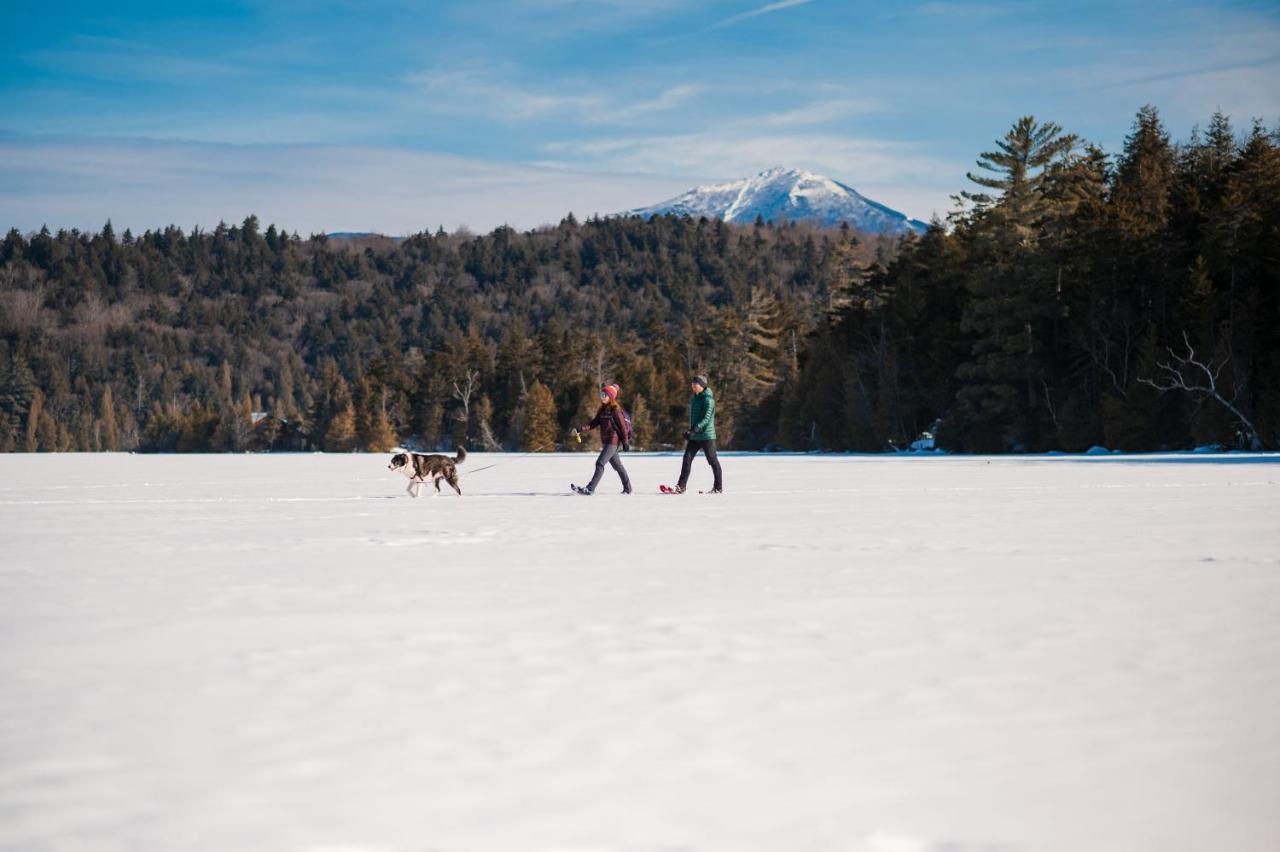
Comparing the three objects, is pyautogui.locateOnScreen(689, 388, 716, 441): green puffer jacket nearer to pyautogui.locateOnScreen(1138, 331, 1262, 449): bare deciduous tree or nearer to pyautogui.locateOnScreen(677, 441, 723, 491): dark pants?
pyautogui.locateOnScreen(677, 441, 723, 491): dark pants

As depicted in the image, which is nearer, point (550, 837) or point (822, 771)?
point (550, 837)

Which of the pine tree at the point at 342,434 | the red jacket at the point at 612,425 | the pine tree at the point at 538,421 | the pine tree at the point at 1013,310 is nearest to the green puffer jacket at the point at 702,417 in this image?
the red jacket at the point at 612,425

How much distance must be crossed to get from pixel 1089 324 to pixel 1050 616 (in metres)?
52.0

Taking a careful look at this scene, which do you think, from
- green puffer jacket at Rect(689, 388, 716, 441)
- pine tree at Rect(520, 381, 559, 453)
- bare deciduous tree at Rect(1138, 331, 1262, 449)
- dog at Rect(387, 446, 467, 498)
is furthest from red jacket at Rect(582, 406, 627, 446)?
pine tree at Rect(520, 381, 559, 453)

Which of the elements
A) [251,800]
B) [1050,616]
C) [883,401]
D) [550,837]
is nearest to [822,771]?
[550,837]

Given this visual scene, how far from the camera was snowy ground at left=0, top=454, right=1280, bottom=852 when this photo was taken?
3.64 meters

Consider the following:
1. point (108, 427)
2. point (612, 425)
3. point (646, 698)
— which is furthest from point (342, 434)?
point (646, 698)

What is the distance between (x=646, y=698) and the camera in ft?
16.5

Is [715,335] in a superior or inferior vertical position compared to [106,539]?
superior

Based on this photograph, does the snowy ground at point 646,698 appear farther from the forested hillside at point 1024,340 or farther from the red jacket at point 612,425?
the forested hillside at point 1024,340

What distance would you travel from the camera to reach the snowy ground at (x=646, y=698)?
3641mm

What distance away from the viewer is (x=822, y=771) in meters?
4.04

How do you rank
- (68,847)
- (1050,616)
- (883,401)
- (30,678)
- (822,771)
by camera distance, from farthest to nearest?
1. (883,401)
2. (1050,616)
3. (30,678)
4. (822,771)
5. (68,847)

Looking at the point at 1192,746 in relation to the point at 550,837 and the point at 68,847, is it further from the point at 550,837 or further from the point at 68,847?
the point at 68,847
